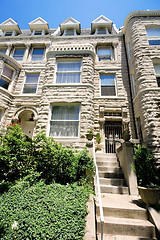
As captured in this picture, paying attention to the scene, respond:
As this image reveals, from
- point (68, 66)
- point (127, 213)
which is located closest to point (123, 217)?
point (127, 213)

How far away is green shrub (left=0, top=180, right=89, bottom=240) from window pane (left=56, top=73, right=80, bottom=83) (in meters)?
7.70

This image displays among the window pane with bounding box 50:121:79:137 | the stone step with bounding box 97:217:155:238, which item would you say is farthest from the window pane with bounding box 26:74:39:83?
the stone step with bounding box 97:217:155:238

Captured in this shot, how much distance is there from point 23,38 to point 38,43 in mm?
1991

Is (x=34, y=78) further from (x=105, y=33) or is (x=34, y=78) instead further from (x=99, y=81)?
(x=105, y=33)

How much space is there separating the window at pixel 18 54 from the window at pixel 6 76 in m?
2.56

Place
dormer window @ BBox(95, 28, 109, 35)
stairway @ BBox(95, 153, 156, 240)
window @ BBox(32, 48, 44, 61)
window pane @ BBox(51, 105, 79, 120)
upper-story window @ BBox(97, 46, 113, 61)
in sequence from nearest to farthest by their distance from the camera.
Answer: stairway @ BBox(95, 153, 156, 240)
window pane @ BBox(51, 105, 79, 120)
upper-story window @ BBox(97, 46, 113, 61)
window @ BBox(32, 48, 44, 61)
dormer window @ BBox(95, 28, 109, 35)

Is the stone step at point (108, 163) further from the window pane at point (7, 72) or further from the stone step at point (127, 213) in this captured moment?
the window pane at point (7, 72)

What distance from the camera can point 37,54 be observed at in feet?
42.6

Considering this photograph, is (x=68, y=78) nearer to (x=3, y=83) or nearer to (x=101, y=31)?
(x=3, y=83)

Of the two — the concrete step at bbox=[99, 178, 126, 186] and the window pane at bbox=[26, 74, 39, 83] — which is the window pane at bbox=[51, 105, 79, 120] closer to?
the concrete step at bbox=[99, 178, 126, 186]

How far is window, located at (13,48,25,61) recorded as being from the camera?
1278 cm

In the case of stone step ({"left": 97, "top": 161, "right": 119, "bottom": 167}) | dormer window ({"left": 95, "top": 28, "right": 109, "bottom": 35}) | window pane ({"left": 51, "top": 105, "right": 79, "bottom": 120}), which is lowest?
stone step ({"left": 97, "top": 161, "right": 119, "bottom": 167})

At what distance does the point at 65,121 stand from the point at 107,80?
568 centimetres

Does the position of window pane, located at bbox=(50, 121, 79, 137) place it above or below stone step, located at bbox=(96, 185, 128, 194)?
above
